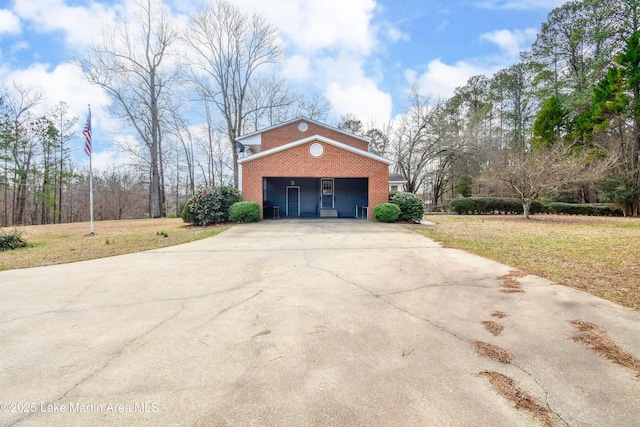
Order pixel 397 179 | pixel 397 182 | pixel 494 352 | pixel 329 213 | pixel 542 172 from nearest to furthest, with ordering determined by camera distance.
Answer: pixel 494 352, pixel 542 172, pixel 329 213, pixel 397 182, pixel 397 179

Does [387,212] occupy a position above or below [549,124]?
below

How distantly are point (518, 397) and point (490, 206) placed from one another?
23.8 m

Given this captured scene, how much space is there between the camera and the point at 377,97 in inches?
1096

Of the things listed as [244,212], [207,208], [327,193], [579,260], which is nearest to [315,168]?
[327,193]

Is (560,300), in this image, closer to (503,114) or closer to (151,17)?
(151,17)

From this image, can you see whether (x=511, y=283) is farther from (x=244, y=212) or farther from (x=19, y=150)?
(x=19, y=150)

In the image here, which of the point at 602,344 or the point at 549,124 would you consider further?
the point at 549,124

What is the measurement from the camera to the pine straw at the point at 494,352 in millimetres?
2347

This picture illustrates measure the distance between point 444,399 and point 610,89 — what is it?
2779 centimetres

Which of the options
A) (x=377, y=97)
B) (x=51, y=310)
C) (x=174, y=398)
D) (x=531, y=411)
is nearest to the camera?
(x=531, y=411)

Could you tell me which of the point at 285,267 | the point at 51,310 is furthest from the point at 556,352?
the point at 51,310

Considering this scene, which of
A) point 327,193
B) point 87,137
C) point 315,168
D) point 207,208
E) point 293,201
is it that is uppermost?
point 87,137

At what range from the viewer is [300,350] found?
2486mm

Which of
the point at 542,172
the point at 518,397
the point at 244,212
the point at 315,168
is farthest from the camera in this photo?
the point at 542,172
